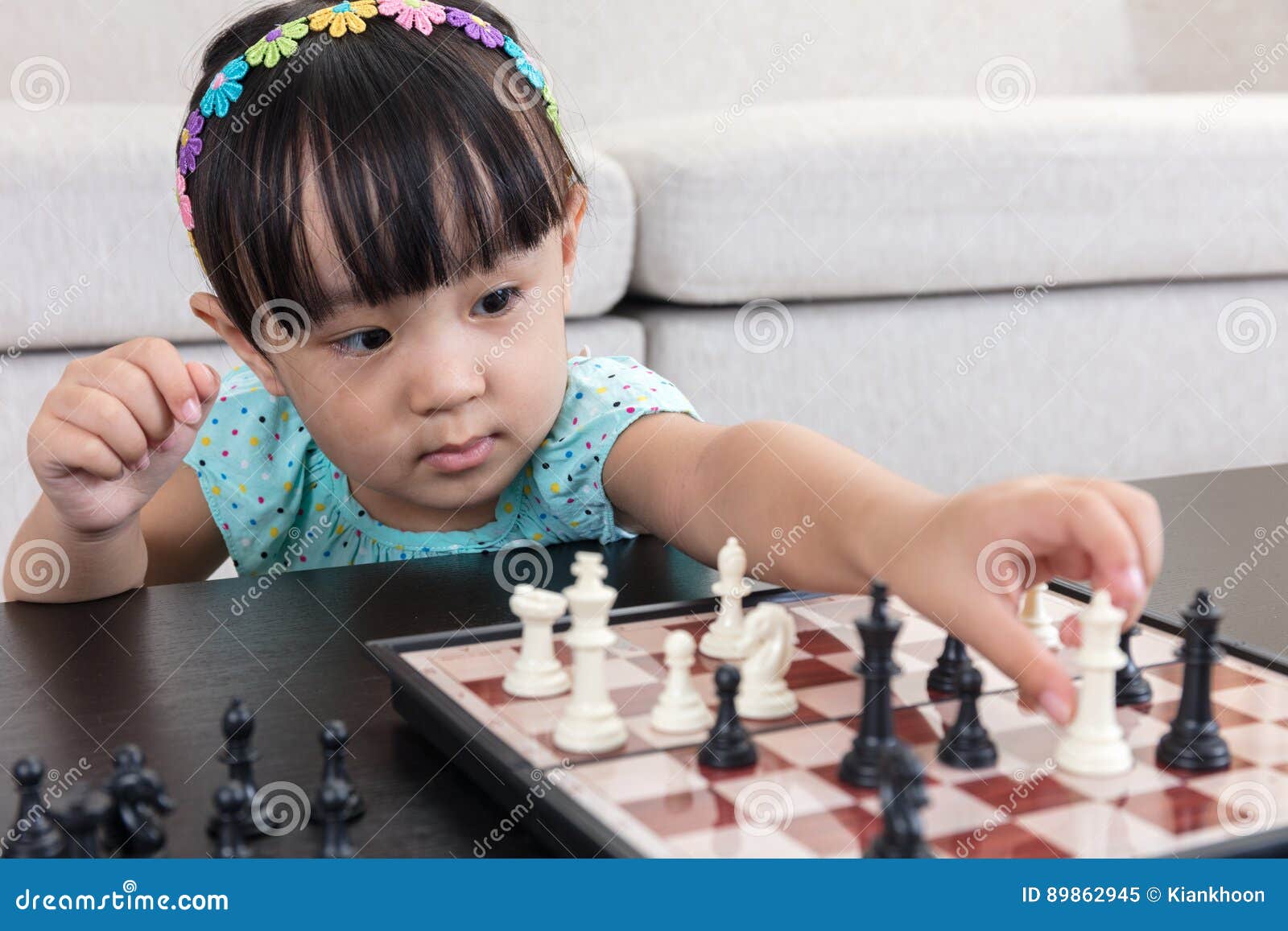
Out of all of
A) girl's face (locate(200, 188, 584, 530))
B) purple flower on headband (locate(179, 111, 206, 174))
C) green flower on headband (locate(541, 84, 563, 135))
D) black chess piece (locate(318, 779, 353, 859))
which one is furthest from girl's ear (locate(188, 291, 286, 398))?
black chess piece (locate(318, 779, 353, 859))

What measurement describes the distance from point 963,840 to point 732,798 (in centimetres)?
9

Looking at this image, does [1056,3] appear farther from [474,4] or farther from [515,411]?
[515,411]

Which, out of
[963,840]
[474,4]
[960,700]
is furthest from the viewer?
[474,4]

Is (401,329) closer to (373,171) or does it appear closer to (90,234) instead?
(373,171)

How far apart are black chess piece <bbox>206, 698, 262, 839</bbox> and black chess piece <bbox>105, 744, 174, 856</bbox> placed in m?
0.02

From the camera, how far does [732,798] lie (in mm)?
575

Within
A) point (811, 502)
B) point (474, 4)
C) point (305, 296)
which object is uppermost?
point (474, 4)

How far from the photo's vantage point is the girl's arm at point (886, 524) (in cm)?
67

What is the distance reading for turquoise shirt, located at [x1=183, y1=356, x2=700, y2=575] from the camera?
4.05ft

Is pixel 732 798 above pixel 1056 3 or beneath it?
beneath

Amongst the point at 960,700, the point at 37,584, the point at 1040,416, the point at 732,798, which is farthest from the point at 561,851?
the point at 1040,416

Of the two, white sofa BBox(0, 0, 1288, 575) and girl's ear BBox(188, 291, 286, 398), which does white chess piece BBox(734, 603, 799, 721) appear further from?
white sofa BBox(0, 0, 1288, 575)

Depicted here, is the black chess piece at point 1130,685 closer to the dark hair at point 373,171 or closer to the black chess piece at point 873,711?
the black chess piece at point 873,711

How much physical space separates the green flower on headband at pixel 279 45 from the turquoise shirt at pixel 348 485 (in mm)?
318
